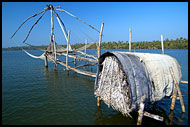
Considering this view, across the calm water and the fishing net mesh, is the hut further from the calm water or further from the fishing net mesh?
the calm water

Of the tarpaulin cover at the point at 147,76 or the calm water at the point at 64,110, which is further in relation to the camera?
the calm water at the point at 64,110

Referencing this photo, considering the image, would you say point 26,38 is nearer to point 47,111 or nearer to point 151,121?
point 47,111

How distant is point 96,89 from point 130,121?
7.16ft

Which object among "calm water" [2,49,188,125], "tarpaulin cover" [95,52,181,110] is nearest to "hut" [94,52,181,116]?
"tarpaulin cover" [95,52,181,110]

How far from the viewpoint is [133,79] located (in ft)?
13.2

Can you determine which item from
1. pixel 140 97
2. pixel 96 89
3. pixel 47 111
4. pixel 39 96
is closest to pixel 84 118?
pixel 96 89

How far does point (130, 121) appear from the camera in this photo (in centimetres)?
540

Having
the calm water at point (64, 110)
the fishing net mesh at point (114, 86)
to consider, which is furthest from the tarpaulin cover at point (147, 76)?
the calm water at point (64, 110)

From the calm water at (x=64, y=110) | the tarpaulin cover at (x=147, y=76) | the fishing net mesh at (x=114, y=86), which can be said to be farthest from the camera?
the calm water at (x=64, y=110)

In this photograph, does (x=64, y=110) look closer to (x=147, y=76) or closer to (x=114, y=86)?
(x=114, y=86)

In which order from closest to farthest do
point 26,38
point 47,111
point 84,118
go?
point 84,118
point 47,111
point 26,38

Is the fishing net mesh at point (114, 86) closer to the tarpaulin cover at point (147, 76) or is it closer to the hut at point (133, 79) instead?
the hut at point (133, 79)

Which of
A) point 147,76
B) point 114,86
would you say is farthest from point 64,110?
point 147,76

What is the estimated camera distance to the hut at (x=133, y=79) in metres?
4.05
